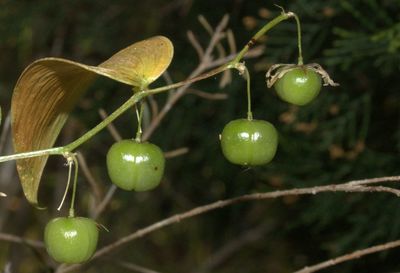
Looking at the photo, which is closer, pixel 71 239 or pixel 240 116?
pixel 71 239

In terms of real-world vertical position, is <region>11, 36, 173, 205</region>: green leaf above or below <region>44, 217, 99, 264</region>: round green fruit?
above

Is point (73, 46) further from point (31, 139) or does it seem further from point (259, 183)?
point (31, 139)

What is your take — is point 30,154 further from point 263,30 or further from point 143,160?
point 263,30

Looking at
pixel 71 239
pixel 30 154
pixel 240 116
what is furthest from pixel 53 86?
pixel 240 116

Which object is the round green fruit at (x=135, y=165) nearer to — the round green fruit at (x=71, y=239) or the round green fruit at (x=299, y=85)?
the round green fruit at (x=71, y=239)

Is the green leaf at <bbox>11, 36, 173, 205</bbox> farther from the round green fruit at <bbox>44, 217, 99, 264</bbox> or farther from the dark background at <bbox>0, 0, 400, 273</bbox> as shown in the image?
the dark background at <bbox>0, 0, 400, 273</bbox>

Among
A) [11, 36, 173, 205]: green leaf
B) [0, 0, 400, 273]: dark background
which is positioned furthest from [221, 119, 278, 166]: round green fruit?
[0, 0, 400, 273]: dark background
